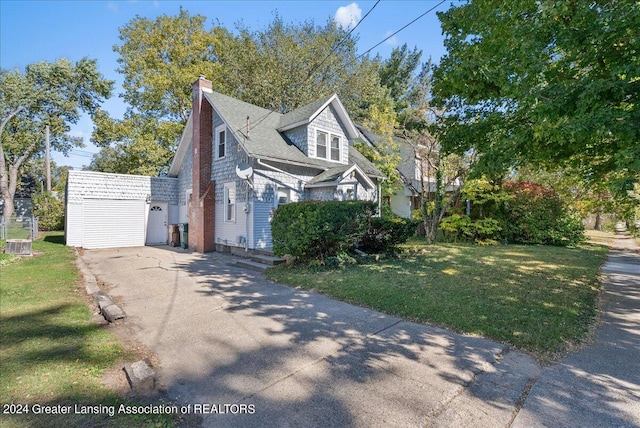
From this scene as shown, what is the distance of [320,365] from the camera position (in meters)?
3.65

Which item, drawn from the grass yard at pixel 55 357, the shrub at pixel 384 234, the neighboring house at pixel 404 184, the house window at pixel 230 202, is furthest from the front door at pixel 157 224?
the neighboring house at pixel 404 184

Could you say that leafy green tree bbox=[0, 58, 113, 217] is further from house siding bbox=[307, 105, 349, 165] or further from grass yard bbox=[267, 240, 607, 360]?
grass yard bbox=[267, 240, 607, 360]

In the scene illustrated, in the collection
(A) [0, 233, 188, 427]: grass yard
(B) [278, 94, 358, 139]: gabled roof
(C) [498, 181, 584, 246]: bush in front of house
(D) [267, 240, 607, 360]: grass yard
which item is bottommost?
(A) [0, 233, 188, 427]: grass yard

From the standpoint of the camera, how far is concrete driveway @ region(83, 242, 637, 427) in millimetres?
2791

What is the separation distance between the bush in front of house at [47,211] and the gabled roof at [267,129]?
12318mm

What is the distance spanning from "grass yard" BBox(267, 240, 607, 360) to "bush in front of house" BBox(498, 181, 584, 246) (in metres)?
3.77

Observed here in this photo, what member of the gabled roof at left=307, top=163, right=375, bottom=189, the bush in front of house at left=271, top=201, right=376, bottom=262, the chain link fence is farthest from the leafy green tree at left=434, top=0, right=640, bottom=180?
the chain link fence

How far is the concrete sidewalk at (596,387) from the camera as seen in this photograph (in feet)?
8.84

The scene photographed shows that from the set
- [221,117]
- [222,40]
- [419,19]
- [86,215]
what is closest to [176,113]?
[222,40]

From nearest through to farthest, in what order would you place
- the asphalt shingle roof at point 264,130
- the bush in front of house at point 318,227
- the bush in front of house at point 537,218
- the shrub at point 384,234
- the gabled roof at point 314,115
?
the bush in front of house at point 318,227, the shrub at point 384,234, the asphalt shingle roof at point 264,130, the gabled roof at point 314,115, the bush in front of house at point 537,218

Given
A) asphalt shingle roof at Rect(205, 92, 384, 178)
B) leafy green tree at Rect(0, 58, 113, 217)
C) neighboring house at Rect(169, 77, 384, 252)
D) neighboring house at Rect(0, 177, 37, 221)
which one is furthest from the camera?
neighboring house at Rect(0, 177, 37, 221)

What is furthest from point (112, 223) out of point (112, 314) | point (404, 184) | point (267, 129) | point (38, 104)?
point (38, 104)

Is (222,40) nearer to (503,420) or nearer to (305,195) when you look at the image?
(305,195)

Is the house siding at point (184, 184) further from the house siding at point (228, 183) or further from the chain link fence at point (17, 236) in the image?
the chain link fence at point (17, 236)
